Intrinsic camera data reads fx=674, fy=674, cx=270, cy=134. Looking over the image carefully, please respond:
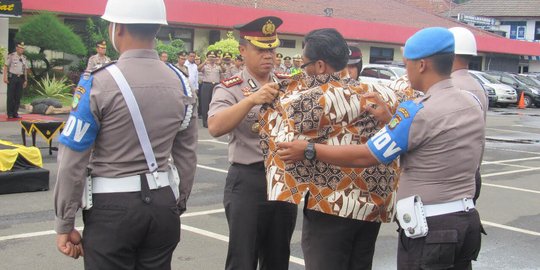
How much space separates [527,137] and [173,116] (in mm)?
17633

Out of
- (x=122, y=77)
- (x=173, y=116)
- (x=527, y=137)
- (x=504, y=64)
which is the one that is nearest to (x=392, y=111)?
(x=173, y=116)

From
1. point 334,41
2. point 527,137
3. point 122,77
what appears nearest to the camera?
point 122,77

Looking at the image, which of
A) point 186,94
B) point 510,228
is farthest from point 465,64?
point 510,228

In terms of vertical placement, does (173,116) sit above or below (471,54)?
below

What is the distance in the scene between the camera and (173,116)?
3164 millimetres

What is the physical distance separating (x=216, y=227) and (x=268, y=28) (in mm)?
3405

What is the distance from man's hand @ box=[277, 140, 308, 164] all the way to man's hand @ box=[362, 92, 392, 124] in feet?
1.30

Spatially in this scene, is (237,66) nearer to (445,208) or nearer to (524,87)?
(445,208)

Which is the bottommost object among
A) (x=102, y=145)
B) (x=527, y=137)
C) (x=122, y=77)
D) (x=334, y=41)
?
(x=527, y=137)

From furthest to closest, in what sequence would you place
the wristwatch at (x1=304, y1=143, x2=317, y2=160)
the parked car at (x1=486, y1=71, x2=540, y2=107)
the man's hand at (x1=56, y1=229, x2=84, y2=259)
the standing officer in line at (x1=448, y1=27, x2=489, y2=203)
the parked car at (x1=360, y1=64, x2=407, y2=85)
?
the parked car at (x1=486, y1=71, x2=540, y2=107) < the parked car at (x1=360, y1=64, x2=407, y2=85) < the standing officer in line at (x1=448, y1=27, x2=489, y2=203) < the wristwatch at (x1=304, y1=143, x2=317, y2=160) < the man's hand at (x1=56, y1=229, x2=84, y2=259)

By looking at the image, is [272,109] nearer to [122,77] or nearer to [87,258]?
[122,77]

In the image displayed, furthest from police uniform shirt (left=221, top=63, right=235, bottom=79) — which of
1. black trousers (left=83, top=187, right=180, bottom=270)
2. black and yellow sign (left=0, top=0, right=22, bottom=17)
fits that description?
black trousers (left=83, top=187, right=180, bottom=270)

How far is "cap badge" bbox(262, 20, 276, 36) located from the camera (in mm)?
4094

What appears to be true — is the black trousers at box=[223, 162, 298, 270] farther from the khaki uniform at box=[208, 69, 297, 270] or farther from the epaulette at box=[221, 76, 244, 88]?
the epaulette at box=[221, 76, 244, 88]
